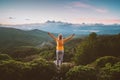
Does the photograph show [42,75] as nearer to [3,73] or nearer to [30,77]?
[30,77]

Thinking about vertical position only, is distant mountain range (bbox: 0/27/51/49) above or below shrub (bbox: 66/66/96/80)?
below

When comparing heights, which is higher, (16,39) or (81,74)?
(81,74)

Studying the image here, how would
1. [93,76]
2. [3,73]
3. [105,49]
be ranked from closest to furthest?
[3,73]
[93,76]
[105,49]

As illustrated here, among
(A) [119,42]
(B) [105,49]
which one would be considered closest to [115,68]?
(B) [105,49]

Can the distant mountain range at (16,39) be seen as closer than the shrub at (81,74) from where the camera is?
No

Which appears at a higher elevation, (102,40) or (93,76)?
(102,40)

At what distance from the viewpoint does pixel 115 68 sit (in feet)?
Answer: 55.2

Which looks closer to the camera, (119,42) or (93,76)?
(93,76)

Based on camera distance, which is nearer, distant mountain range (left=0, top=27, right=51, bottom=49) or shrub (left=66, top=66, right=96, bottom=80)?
shrub (left=66, top=66, right=96, bottom=80)

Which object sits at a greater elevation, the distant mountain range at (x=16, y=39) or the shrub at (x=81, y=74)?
the shrub at (x=81, y=74)

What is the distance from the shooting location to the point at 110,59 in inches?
772

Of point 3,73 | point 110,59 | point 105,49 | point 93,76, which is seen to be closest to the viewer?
point 3,73

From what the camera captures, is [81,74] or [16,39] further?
[16,39]

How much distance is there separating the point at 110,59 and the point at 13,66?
25.2 feet
